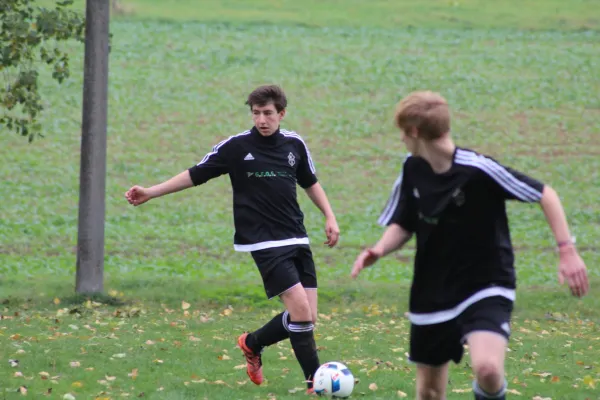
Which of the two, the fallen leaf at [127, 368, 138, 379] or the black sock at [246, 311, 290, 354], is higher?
the black sock at [246, 311, 290, 354]

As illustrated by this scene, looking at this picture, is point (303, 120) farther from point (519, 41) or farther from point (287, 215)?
point (287, 215)

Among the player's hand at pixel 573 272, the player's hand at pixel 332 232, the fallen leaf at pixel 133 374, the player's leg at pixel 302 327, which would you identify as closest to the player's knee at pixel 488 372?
the player's hand at pixel 573 272

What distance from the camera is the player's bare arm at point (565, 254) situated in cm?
497

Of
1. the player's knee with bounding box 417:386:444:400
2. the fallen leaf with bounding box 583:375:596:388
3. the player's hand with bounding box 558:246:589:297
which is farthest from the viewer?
the fallen leaf with bounding box 583:375:596:388

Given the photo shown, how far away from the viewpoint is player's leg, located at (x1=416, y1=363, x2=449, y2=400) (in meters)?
5.49

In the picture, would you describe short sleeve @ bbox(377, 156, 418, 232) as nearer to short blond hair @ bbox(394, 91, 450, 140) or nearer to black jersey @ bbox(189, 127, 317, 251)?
short blond hair @ bbox(394, 91, 450, 140)

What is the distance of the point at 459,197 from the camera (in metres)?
5.28

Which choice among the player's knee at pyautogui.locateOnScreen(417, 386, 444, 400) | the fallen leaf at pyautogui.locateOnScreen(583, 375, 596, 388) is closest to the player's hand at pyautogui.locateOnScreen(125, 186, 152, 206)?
the player's knee at pyautogui.locateOnScreen(417, 386, 444, 400)

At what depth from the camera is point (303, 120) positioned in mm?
33219

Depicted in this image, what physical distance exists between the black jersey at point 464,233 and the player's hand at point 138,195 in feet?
9.10

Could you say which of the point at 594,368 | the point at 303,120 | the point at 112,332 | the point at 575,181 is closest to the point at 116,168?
the point at 303,120

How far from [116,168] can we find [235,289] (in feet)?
44.8

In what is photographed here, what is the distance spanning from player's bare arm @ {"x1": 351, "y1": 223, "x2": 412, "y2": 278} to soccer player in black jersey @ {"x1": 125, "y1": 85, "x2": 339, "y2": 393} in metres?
2.01

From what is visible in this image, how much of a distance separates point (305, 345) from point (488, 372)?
9.07 ft
